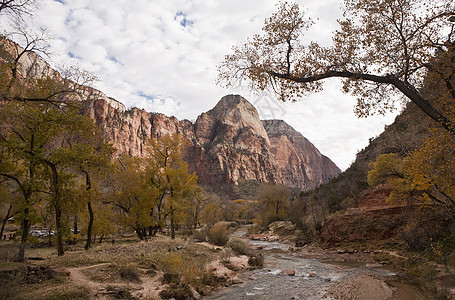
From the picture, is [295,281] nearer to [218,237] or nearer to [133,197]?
[218,237]

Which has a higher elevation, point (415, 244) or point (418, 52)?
point (418, 52)

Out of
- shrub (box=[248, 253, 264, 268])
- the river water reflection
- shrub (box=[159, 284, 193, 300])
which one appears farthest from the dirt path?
shrub (box=[248, 253, 264, 268])

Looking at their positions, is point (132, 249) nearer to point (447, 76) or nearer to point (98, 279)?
point (98, 279)

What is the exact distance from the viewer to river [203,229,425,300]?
931 cm

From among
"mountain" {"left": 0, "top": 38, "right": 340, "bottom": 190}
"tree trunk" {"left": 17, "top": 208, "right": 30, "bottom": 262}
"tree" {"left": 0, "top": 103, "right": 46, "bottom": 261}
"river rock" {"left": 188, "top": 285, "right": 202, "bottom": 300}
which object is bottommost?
"river rock" {"left": 188, "top": 285, "right": 202, "bottom": 300}

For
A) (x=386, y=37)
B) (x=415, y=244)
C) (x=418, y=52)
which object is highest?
(x=386, y=37)

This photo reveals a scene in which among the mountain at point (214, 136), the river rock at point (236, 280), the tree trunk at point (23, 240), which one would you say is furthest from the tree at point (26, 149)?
the mountain at point (214, 136)

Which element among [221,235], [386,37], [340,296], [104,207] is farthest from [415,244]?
[104,207]

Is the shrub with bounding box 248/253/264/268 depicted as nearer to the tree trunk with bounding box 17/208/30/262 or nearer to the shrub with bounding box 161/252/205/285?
the shrub with bounding box 161/252/205/285

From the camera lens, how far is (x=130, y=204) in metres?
19.1

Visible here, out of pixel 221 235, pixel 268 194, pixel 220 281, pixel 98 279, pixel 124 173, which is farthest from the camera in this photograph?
pixel 268 194

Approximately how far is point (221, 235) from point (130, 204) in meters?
8.00

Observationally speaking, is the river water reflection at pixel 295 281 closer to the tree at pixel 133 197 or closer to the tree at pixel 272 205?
the tree at pixel 133 197

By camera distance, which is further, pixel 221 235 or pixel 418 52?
pixel 221 235
